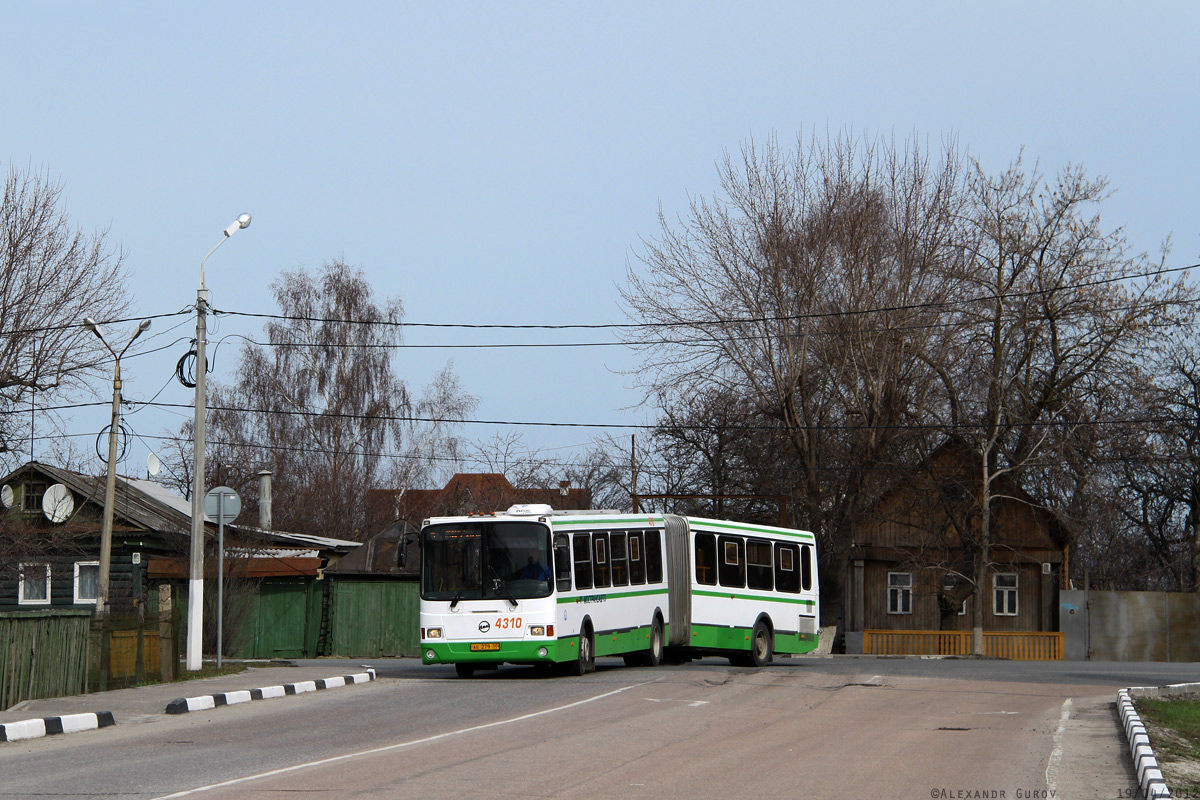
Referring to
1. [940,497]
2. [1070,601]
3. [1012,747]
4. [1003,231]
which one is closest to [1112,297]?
[1003,231]

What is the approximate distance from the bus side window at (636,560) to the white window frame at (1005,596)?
2953 cm

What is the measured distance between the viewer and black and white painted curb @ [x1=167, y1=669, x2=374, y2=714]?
16.5 m

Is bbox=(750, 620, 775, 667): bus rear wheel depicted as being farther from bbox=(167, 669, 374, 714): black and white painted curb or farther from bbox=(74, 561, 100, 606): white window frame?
bbox=(74, 561, 100, 606): white window frame

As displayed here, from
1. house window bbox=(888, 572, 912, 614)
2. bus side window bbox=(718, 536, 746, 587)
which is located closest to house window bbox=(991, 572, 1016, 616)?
house window bbox=(888, 572, 912, 614)

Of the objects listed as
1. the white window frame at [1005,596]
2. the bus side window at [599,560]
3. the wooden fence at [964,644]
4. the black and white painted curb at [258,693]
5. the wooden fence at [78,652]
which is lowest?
the wooden fence at [964,644]

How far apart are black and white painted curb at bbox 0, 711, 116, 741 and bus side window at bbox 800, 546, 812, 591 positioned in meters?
15.9

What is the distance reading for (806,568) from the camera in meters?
28.0

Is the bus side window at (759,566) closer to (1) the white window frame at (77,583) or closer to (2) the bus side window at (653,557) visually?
(2) the bus side window at (653,557)

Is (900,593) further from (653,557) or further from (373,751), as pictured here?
(373,751)

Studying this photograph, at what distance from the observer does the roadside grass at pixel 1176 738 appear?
10469mm

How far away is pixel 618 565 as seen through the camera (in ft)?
76.8

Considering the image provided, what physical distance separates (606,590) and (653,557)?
1.83 metres

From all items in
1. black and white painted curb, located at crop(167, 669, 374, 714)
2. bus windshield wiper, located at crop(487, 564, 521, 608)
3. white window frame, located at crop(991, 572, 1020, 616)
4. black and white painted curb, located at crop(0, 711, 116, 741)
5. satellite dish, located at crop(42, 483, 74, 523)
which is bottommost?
white window frame, located at crop(991, 572, 1020, 616)

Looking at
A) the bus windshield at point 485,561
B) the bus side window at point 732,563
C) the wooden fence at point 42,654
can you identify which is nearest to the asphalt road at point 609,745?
the bus windshield at point 485,561
